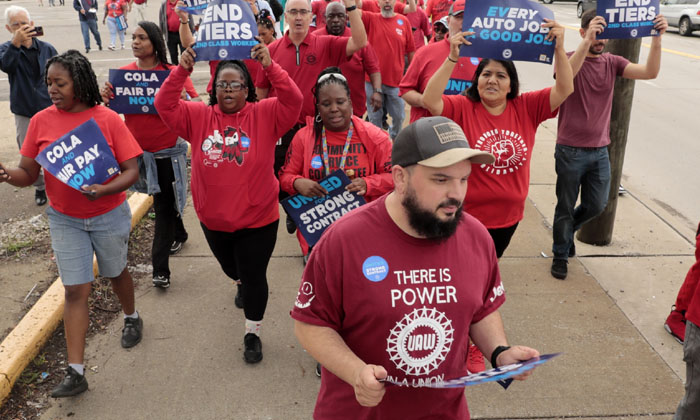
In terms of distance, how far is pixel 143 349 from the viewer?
433 centimetres

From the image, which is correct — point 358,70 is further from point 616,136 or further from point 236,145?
point 236,145

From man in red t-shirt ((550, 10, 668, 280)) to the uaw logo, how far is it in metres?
1.21

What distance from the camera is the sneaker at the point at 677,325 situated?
438 centimetres

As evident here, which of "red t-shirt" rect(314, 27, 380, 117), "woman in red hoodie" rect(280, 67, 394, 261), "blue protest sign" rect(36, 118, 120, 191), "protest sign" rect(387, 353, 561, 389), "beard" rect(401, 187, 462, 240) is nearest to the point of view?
"protest sign" rect(387, 353, 561, 389)

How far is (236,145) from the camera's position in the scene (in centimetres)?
387

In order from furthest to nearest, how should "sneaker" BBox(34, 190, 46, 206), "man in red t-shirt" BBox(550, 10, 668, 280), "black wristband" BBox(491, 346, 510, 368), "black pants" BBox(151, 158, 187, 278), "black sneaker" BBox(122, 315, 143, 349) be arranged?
"sneaker" BBox(34, 190, 46, 206) → "black pants" BBox(151, 158, 187, 278) → "man in red t-shirt" BBox(550, 10, 668, 280) → "black sneaker" BBox(122, 315, 143, 349) → "black wristband" BBox(491, 346, 510, 368)

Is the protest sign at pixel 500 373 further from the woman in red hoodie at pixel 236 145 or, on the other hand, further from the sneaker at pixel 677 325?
the sneaker at pixel 677 325

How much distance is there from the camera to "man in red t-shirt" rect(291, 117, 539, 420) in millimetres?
2123

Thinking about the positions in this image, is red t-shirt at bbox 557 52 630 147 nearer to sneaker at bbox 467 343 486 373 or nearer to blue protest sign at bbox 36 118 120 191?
sneaker at bbox 467 343 486 373

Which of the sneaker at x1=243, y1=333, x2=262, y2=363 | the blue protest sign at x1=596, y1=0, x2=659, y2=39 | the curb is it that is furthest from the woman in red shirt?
the blue protest sign at x1=596, y1=0, x2=659, y2=39

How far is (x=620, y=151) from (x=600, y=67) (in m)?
1.14

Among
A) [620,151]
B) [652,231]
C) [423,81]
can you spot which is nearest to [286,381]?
[423,81]

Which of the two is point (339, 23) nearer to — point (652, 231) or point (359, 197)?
point (359, 197)

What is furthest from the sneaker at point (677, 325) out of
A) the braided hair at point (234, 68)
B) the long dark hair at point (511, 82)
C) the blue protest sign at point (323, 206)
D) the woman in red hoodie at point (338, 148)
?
the braided hair at point (234, 68)
